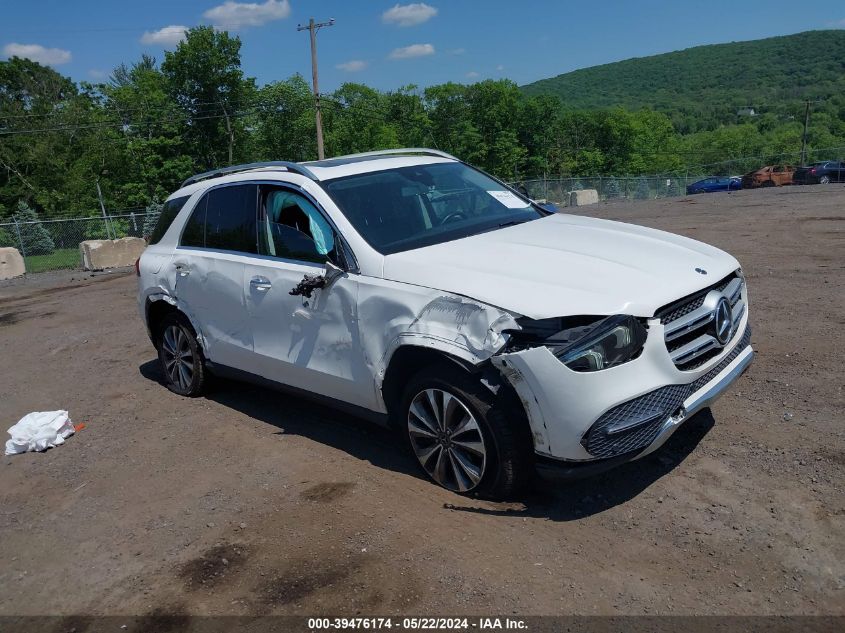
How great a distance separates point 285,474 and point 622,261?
2524mm

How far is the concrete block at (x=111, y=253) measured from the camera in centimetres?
1964

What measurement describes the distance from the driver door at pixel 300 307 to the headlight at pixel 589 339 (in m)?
1.27

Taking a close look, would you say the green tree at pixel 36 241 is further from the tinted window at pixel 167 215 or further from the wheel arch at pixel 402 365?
the wheel arch at pixel 402 365

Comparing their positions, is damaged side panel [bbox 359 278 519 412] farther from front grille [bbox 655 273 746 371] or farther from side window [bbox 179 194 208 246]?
side window [bbox 179 194 208 246]

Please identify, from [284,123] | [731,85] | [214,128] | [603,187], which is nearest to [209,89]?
[214,128]

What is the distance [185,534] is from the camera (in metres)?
4.03

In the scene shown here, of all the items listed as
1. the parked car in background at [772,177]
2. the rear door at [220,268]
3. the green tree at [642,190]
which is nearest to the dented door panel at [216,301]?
the rear door at [220,268]

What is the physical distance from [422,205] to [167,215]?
104 inches

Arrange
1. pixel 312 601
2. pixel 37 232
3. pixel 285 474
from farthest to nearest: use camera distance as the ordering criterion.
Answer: pixel 37 232 → pixel 285 474 → pixel 312 601

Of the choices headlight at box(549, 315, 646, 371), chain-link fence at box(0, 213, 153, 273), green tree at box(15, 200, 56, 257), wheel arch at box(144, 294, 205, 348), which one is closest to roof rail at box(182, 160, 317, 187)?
wheel arch at box(144, 294, 205, 348)

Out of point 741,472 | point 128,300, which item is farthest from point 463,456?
point 128,300

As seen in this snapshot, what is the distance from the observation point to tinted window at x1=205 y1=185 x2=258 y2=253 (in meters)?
5.23

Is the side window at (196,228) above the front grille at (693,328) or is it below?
above

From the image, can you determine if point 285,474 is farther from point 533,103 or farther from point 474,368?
point 533,103
